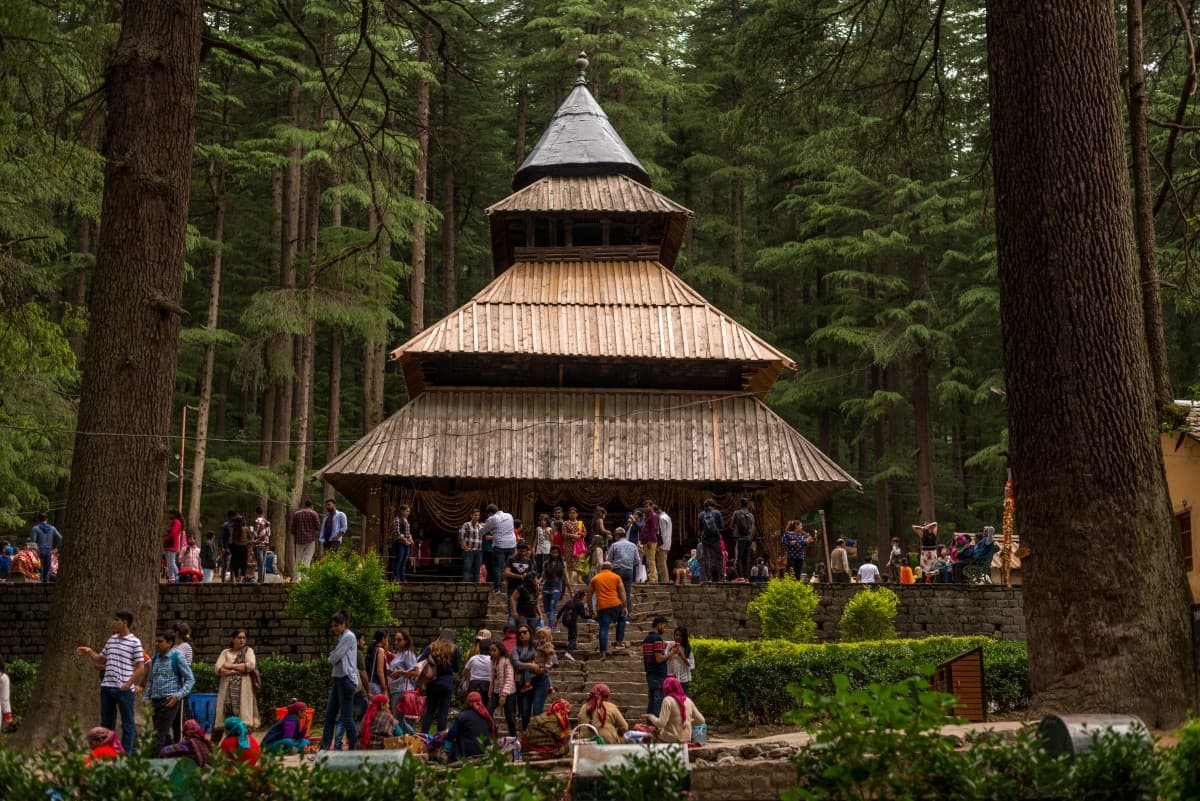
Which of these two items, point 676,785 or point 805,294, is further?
point 805,294

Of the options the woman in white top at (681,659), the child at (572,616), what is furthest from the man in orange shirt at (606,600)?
the woman in white top at (681,659)

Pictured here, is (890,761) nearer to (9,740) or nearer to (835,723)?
(835,723)

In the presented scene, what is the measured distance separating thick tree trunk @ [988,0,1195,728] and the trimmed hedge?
801 cm

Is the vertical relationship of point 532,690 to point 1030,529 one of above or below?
below

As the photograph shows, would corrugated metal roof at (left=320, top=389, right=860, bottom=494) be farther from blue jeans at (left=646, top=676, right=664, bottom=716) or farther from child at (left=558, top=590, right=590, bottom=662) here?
blue jeans at (left=646, top=676, right=664, bottom=716)

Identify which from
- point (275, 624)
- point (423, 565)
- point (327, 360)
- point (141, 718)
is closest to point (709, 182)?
point (327, 360)

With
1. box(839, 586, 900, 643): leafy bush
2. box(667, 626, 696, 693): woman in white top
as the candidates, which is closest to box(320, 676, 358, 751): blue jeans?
box(667, 626, 696, 693): woman in white top

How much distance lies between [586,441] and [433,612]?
6910 mm

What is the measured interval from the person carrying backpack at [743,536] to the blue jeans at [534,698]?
832 centimetres

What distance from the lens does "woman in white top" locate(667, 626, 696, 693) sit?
15836mm

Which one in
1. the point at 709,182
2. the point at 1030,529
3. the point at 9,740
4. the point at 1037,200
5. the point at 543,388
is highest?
the point at 709,182

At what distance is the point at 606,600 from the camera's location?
18219mm

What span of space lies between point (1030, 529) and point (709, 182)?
129 ft

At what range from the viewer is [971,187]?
38.4 meters
